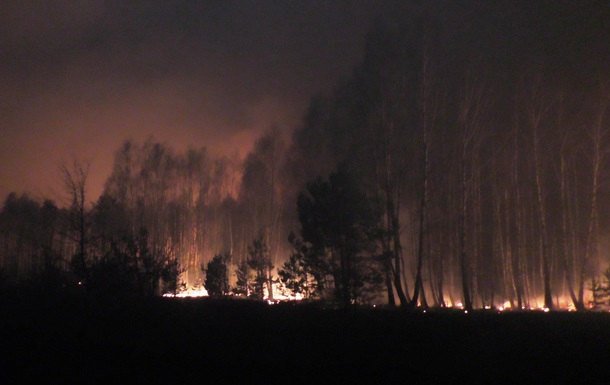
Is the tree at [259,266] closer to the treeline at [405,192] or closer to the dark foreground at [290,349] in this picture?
the treeline at [405,192]

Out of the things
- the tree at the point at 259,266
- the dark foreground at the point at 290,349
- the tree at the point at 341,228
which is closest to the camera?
the dark foreground at the point at 290,349

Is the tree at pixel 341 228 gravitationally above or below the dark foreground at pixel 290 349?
above

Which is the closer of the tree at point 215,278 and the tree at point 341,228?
the tree at point 341,228

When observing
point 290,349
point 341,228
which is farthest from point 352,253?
point 290,349

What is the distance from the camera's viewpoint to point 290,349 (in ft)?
28.7

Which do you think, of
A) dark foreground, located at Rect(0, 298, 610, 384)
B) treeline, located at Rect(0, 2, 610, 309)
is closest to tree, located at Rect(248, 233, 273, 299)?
treeline, located at Rect(0, 2, 610, 309)

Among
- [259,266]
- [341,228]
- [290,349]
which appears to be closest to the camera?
[290,349]

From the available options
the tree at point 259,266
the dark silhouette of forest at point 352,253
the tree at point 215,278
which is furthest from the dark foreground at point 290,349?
the tree at point 259,266

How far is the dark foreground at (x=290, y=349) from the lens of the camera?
7129mm

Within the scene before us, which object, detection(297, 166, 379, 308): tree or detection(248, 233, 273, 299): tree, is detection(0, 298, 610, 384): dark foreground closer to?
detection(297, 166, 379, 308): tree

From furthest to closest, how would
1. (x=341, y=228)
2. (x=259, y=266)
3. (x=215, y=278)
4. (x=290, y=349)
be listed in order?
(x=259, y=266), (x=215, y=278), (x=341, y=228), (x=290, y=349)

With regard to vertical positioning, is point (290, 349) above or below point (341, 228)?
below

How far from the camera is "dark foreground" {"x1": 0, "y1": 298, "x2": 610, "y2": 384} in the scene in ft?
23.4

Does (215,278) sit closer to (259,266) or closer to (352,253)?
(259,266)
